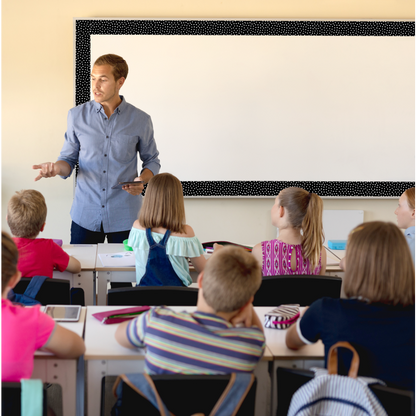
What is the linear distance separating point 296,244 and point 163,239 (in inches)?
26.2

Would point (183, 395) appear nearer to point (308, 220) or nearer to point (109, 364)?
point (109, 364)

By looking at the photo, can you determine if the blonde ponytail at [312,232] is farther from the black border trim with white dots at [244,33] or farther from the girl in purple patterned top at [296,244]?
the black border trim with white dots at [244,33]

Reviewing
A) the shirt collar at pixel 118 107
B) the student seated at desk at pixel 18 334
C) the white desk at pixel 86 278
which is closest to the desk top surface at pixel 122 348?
the student seated at desk at pixel 18 334

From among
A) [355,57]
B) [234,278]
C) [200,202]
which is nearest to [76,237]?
[200,202]

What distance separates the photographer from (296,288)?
2268mm

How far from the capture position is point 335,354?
1.36 meters

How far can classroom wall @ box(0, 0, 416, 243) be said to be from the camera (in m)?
4.19

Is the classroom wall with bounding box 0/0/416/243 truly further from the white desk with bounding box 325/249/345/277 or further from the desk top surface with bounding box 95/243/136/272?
the white desk with bounding box 325/249/345/277

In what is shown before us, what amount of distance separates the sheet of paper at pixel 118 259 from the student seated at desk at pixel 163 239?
9.7 inches

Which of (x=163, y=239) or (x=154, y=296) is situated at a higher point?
(x=163, y=239)

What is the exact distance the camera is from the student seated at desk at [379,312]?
1440 millimetres

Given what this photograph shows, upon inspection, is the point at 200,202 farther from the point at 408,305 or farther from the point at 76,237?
the point at 408,305

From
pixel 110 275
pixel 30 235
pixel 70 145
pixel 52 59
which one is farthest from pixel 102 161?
pixel 52 59

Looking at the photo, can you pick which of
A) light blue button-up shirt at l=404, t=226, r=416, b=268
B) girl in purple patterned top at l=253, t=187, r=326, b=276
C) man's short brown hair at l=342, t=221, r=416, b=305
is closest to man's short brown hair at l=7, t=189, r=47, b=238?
girl in purple patterned top at l=253, t=187, r=326, b=276
